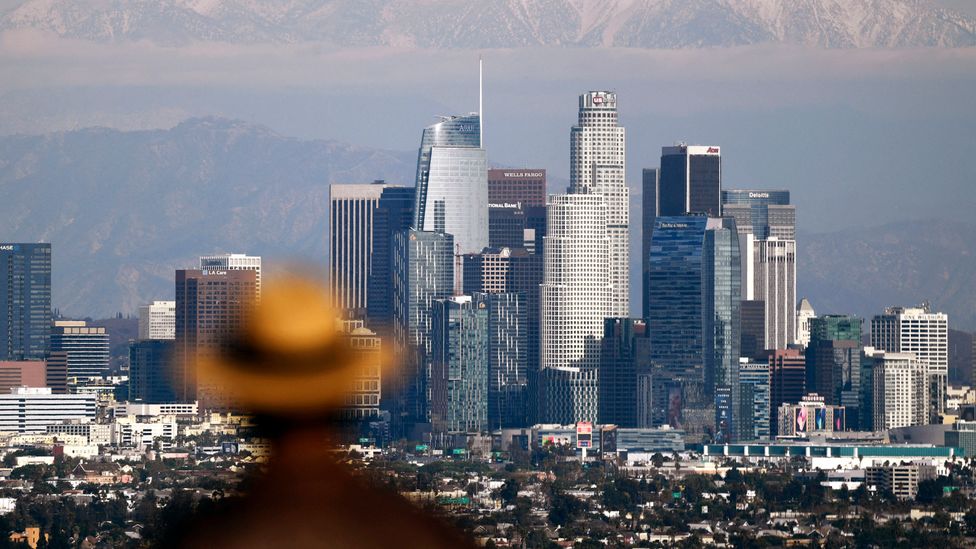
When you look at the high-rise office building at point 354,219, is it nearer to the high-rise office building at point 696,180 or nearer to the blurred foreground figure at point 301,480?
the high-rise office building at point 696,180

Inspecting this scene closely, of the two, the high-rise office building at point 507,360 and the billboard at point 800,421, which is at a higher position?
the high-rise office building at point 507,360

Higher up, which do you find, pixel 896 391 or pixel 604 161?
pixel 604 161

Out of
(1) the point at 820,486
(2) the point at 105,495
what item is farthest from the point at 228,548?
(1) the point at 820,486

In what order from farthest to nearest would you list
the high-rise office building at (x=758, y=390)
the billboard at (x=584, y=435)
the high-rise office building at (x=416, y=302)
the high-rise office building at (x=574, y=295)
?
the high-rise office building at (x=574, y=295) < the high-rise office building at (x=758, y=390) < the billboard at (x=584, y=435) < the high-rise office building at (x=416, y=302)

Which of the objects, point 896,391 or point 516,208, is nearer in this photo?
point 896,391

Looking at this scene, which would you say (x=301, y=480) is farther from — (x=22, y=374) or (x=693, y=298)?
(x=693, y=298)

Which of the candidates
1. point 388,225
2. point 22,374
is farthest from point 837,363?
point 22,374

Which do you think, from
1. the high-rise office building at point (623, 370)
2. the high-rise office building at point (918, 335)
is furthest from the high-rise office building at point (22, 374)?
the high-rise office building at point (918, 335)
